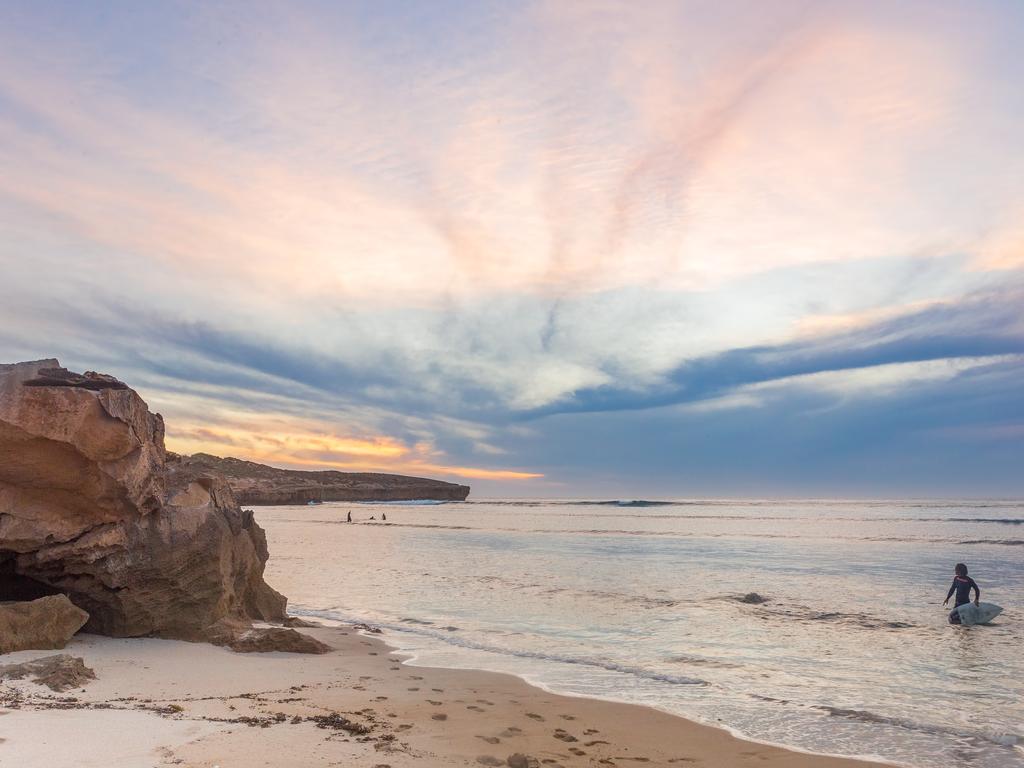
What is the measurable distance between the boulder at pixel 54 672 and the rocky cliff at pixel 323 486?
87276 millimetres

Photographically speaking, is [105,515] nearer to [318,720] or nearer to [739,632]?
[318,720]

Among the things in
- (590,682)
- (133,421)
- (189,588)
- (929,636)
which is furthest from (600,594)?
(133,421)

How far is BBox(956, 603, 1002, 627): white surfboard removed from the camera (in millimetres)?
15211

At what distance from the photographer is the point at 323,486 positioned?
12862cm

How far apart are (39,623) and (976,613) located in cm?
1792

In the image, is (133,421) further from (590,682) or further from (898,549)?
(898,549)

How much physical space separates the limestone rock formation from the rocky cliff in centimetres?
8427

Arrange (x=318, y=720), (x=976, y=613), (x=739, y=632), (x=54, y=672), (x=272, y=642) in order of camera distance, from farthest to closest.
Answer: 1. (x=976, y=613)
2. (x=739, y=632)
3. (x=272, y=642)
4. (x=54, y=672)
5. (x=318, y=720)

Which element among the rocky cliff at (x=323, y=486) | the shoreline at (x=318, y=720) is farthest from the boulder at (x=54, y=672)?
the rocky cliff at (x=323, y=486)

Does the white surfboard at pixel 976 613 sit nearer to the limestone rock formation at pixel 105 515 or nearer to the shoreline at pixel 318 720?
the shoreline at pixel 318 720

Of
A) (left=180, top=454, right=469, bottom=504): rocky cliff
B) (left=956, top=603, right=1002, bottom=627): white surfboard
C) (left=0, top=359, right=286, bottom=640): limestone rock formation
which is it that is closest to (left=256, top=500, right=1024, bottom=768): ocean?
(left=956, top=603, right=1002, bottom=627): white surfboard

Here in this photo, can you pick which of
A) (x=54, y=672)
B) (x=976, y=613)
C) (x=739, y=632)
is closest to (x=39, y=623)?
(x=54, y=672)

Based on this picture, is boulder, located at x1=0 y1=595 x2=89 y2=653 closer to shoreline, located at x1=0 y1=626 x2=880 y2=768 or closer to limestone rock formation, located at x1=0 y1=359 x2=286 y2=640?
shoreline, located at x1=0 y1=626 x2=880 y2=768

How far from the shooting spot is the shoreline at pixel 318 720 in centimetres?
570
